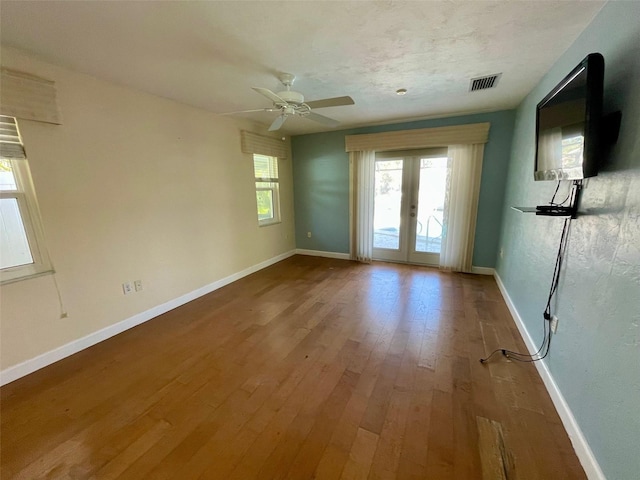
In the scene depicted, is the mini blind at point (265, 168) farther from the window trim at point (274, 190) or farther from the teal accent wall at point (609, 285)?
Answer: the teal accent wall at point (609, 285)

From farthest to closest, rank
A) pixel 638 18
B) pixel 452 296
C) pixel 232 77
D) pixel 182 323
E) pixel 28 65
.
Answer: pixel 452 296 < pixel 182 323 < pixel 232 77 < pixel 28 65 < pixel 638 18

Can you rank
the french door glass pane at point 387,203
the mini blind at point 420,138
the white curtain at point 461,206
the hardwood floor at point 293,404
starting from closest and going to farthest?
the hardwood floor at point 293,404 → the mini blind at point 420,138 → the white curtain at point 461,206 → the french door glass pane at point 387,203

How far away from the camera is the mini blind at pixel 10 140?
184 cm

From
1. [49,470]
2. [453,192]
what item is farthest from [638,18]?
[49,470]

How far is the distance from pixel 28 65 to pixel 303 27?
210 cm

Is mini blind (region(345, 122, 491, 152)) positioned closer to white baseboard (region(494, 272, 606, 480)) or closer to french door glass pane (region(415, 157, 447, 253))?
french door glass pane (region(415, 157, 447, 253))

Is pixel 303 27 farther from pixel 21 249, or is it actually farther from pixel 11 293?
pixel 11 293

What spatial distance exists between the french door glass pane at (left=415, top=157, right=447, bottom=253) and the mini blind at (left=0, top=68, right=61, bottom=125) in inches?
173

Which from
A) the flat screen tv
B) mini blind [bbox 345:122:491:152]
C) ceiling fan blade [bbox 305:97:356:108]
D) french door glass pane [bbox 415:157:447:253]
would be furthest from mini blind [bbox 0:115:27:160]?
french door glass pane [bbox 415:157:447:253]

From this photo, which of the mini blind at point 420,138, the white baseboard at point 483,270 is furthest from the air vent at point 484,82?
the white baseboard at point 483,270

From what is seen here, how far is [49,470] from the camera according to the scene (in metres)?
1.33

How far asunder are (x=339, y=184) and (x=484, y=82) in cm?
264

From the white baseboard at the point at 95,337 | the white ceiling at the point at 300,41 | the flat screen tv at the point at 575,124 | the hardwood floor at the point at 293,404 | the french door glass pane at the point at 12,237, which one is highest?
the white ceiling at the point at 300,41

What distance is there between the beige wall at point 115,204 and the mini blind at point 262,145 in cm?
12
